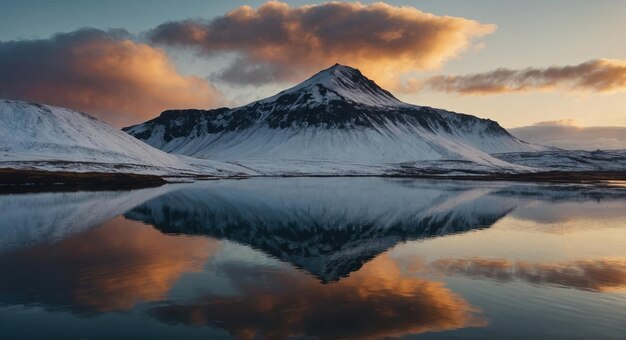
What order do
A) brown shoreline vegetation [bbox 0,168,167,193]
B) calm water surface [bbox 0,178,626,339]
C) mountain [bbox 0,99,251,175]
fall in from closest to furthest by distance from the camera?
calm water surface [bbox 0,178,626,339]
brown shoreline vegetation [bbox 0,168,167,193]
mountain [bbox 0,99,251,175]

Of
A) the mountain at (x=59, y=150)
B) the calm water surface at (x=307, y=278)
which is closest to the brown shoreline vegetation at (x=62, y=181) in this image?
the mountain at (x=59, y=150)

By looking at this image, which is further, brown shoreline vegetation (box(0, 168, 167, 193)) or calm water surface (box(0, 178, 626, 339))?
brown shoreline vegetation (box(0, 168, 167, 193))

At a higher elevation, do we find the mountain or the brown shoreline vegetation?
the mountain

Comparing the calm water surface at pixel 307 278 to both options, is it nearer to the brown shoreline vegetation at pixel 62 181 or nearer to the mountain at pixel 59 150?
the brown shoreline vegetation at pixel 62 181

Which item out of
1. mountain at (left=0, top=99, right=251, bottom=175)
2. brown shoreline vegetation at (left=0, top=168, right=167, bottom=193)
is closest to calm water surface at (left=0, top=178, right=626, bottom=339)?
brown shoreline vegetation at (left=0, top=168, right=167, bottom=193)

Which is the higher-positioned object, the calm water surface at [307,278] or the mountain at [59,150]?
the mountain at [59,150]

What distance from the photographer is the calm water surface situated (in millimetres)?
17203

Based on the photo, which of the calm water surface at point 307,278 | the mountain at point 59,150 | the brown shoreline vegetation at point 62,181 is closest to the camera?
the calm water surface at point 307,278

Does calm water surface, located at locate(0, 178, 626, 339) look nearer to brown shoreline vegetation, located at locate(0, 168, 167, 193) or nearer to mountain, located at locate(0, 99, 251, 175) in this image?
brown shoreline vegetation, located at locate(0, 168, 167, 193)

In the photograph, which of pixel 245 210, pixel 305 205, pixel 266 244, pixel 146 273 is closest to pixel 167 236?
pixel 266 244

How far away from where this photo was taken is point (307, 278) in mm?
24484

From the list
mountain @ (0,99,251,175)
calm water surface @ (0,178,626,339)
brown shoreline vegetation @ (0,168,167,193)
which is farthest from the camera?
mountain @ (0,99,251,175)

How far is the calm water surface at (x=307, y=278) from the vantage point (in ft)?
56.4

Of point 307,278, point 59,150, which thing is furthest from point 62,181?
point 307,278
